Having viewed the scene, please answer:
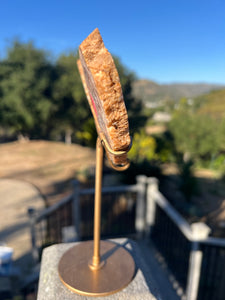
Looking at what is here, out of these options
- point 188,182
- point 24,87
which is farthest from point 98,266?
point 24,87

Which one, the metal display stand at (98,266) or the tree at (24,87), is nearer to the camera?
the metal display stand at (98,266)

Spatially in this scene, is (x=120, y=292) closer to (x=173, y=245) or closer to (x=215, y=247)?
(x=215, y=247)

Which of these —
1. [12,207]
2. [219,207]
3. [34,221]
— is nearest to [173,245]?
[34,221]

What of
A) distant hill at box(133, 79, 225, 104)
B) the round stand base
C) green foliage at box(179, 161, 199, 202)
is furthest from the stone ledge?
distant hill at box(133, 79, 225, 104)

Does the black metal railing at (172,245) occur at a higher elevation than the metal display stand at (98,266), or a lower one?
lower

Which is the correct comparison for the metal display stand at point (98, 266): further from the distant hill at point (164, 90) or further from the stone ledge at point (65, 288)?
the distant hill at point (164, 90)

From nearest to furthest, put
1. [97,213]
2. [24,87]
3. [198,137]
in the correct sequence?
[97,213], [24,87], [198,137]

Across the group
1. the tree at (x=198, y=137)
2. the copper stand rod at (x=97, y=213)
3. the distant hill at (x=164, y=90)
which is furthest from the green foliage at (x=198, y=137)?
the distant hill at (x=164, y=90)

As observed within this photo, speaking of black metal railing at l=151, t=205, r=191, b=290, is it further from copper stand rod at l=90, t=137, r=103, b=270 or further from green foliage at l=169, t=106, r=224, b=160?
green foliage at l=169, t=106, r=224, b=160

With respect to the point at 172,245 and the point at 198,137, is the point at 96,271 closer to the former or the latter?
the point at 172,245
